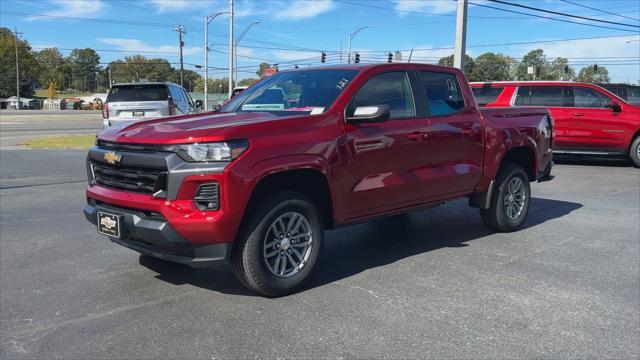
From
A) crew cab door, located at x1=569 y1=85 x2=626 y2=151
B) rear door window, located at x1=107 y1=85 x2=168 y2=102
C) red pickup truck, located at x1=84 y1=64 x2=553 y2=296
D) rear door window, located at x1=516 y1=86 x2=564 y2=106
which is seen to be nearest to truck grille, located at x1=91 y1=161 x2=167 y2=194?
red pickup truck, located at x1=84 y1=64 x2=553 y2=296

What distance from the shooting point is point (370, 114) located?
457 cm

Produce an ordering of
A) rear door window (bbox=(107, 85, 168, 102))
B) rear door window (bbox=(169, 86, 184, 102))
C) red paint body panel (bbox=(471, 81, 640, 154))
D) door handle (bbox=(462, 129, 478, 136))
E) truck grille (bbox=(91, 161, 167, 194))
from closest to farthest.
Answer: truck grille (bbox=(91, 161, 167, 194)) → door handle (bbox=(462, 129, 478, 136)) → red paint body panel (bbox=(471, 81, 640, 154)) → rear door window (bbox=(107, 85, 168, 102)) → rear door window (bbox=(169, 86, 184, 102))

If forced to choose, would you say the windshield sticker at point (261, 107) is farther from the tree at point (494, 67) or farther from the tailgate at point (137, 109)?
the tree at point (494, 67)

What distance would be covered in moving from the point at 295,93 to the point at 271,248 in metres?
1.60

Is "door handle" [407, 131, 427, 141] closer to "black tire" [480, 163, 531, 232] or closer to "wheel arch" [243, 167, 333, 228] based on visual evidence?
"wheel arch" [243, 167, 333, 228]

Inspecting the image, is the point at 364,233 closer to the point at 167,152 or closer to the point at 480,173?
the point at 480,173

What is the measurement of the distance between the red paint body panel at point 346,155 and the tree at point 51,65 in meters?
134

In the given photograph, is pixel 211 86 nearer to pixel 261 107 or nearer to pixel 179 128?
pixel 261 107

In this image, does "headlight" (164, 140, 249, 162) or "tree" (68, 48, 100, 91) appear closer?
"headlight" (164, 140, 249, 162)

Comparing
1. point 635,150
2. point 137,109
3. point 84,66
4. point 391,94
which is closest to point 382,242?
point 391,94

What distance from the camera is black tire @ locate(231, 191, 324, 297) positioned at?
419cm

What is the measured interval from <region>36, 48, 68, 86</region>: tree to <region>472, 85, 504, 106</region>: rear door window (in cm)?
12739

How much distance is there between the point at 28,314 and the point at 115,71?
138475mm

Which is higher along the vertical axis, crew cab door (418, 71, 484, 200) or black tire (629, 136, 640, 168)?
crew cab door (418, 71, 484, 200)
